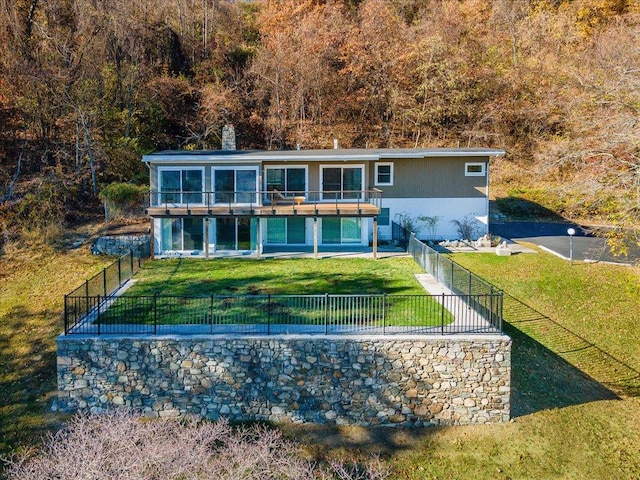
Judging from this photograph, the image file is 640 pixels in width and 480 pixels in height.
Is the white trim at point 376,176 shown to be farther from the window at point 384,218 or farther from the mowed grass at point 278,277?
the mowed grass at point 278,277

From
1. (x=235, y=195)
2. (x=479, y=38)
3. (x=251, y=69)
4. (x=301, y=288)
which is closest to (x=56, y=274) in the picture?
(x=235, y=195)

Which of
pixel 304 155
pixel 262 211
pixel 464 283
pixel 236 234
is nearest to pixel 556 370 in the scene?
pixel 464 283

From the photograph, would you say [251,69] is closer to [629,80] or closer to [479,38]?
[479,38]

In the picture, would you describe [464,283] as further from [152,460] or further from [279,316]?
[152,460]

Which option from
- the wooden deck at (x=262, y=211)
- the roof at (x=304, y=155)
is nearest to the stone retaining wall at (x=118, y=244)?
the wooden deck at (x=262, y=211)

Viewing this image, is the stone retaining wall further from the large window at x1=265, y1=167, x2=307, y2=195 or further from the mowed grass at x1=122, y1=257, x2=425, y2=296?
the large window at x1=265, y1=167, x2=307, y2=195

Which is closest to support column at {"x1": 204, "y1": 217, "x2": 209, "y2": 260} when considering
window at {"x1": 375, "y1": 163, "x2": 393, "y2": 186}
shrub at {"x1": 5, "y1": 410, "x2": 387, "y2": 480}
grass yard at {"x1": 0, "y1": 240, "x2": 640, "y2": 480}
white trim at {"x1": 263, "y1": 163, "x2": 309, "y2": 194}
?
→ grass yard at {"x1": 0, "y1": 240, "x2": 640, "y2": 480}
